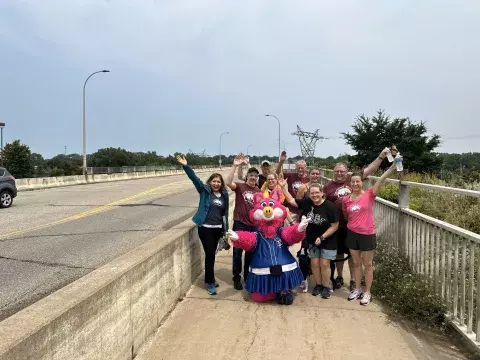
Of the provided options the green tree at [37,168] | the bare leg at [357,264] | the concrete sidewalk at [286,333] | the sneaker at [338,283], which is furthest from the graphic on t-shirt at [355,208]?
the green tree at [37,168]

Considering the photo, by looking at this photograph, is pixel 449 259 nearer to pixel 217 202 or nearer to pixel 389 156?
pixel 389 156

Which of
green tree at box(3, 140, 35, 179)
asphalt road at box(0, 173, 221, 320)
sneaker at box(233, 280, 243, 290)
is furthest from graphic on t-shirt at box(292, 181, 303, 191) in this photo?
green tree at box(3, 140, 35, 179)

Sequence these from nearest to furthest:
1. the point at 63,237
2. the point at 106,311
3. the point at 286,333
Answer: the point at 106,311
the point at 286,333
the point at 63,237

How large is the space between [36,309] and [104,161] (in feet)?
320

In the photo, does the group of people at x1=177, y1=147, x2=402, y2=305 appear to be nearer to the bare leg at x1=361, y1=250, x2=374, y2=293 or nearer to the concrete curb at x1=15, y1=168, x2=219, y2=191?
the bare leg at x1=361, y1=250, x2=374, y2=293

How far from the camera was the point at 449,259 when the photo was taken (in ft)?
13.4

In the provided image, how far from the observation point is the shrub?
438cm

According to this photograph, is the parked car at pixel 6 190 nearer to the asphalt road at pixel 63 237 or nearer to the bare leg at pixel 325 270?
the asphalt road at pixel 63 237

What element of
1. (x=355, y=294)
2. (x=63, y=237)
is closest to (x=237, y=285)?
(x=355, y=294)

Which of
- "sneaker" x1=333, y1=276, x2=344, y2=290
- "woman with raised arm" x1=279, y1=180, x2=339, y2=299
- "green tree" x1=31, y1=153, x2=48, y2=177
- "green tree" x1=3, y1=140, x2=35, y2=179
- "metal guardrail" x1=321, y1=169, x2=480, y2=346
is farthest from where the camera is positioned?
"green tree" x1=31, y1=153, x2=48, y2=177

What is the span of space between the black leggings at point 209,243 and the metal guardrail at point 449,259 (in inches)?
96.5

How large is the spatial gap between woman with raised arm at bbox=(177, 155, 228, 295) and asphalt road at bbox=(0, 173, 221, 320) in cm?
197

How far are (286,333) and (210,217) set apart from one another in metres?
1.81

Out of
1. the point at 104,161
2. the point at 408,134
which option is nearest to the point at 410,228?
the point at 408,134
